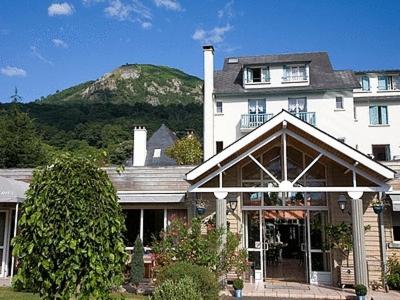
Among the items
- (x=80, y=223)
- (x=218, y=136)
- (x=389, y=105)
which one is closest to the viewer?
(x=80, y=223)

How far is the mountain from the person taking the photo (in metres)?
90.7

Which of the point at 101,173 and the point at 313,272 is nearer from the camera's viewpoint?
the point at 101,173

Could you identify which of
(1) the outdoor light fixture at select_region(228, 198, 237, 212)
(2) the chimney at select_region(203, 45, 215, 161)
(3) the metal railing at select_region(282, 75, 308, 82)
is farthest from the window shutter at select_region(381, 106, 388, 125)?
(1) the outdoor light fixture at select_region(228, 198, 237, 212)

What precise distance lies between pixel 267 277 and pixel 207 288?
607cm

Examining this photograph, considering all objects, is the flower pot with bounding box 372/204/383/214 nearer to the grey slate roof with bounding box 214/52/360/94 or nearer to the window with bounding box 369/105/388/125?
the grey slate roof with bounding box 214/52/360/94

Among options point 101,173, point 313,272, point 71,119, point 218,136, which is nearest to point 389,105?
point 218,136

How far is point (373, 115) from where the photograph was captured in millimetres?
36969

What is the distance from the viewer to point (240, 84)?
1404 inches

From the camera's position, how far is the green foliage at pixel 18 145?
127 feet

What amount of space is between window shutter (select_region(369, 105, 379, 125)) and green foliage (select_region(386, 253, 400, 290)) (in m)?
26.7

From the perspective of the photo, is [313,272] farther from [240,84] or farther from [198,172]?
[240,84]

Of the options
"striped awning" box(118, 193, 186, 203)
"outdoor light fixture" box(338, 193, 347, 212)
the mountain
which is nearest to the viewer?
"outdoor light fixture" box(338, 193, 347, 212)

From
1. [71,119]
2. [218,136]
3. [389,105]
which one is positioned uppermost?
[71,119]

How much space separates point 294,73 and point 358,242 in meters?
25.2
